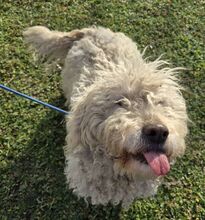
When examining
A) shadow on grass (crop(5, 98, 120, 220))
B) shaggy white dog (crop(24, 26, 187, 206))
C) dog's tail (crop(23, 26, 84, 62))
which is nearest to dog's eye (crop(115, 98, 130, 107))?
shaggy white dog (crop(24, 26, 187, 206))

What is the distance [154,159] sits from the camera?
2422 millimetres

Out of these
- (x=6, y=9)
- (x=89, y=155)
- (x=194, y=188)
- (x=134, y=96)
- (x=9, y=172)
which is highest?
(x=134, y=96)

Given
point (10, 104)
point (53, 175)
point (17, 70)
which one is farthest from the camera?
point (17, 70)

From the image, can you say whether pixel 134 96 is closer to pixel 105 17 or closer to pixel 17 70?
pixel 17 70

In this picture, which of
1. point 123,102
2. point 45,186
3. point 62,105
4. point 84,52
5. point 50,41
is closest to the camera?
point 123,102

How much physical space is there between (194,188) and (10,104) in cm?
209

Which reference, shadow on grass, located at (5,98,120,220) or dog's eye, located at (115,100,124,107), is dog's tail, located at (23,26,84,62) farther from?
dog's eye, located at (115,100,124,107)

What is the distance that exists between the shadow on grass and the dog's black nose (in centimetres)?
147

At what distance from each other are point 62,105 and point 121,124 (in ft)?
6.57

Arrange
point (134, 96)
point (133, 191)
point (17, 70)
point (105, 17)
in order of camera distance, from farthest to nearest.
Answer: point (105, 17) < point (17, 70) < point (133, 191) < point (134, 96)

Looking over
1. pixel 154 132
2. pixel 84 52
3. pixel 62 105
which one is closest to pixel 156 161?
pixel 154 132

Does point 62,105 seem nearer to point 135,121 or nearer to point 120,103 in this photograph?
point 120,103

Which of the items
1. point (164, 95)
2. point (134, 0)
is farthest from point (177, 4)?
point (164, 95)

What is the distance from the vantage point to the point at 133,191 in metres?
3.10
